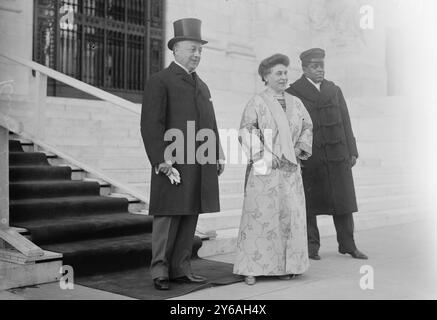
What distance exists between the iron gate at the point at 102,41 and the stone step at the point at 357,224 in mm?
5613

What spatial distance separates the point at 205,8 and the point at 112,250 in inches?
381

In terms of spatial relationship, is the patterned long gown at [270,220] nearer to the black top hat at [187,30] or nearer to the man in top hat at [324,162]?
the black top hat at [187,30]

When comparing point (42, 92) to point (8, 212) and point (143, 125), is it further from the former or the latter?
point (143, 125)

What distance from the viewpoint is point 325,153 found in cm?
602

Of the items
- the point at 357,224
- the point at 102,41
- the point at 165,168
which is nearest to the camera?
the point at 165,168

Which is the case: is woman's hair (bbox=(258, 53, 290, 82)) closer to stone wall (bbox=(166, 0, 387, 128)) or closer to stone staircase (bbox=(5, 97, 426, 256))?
stone staircase (bbox=(5, 97, 426, 256))

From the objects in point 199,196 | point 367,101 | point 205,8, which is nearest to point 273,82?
point 199,196

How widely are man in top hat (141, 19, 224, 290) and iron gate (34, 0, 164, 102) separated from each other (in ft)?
22.4

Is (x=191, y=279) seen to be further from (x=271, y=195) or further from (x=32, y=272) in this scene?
(x=32, y=272)

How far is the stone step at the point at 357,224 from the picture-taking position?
5.99m

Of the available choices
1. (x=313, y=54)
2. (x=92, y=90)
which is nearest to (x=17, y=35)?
(x=92, y=90)

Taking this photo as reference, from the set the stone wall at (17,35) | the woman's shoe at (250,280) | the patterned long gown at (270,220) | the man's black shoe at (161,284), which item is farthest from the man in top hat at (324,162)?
the stone wall at (17,35)

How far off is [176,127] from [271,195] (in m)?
0.97
